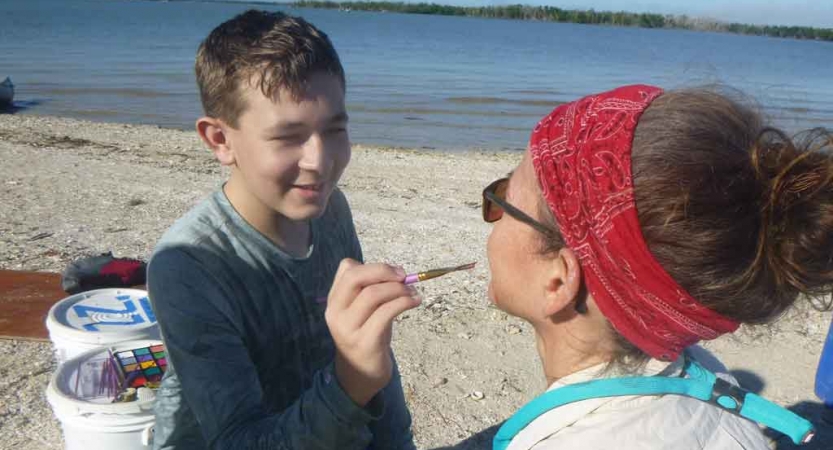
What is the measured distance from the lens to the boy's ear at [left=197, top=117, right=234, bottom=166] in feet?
7.99

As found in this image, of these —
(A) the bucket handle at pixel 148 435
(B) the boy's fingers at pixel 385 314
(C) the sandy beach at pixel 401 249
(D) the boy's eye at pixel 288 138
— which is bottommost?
(C) the sandy beach at pixel 401 249

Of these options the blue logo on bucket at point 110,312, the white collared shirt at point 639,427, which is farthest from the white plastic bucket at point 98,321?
the white collared shirt at point 639,427

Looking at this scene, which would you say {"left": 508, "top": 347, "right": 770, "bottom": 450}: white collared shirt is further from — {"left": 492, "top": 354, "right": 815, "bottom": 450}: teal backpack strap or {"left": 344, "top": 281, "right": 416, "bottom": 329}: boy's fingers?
{"left": 344, "top": 281, "right": 416, "bottom": 329}: boy's fingers

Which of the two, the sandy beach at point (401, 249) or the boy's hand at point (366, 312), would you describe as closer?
the boy's hand at point (366, 312)

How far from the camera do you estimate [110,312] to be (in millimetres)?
3271

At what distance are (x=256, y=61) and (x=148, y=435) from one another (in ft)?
4.46

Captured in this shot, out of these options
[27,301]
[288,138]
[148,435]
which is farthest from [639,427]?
[27,301]

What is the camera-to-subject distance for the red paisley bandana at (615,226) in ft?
4.76

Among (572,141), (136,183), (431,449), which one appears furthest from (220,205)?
(136,183)

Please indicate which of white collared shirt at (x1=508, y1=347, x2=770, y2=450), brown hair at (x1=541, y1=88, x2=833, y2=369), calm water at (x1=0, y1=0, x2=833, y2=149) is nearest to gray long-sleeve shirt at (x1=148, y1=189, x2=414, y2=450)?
white collared shirt at (x1=508, y1=347, x2=770, y2=450)

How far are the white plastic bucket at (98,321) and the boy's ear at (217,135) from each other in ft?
2.78

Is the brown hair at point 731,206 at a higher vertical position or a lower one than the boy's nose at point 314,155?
higher

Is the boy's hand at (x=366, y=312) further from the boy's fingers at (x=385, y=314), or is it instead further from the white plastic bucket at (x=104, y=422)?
the white plastic bucket at (x=104, y=422)

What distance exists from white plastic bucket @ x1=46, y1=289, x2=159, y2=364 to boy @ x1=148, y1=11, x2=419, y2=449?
784 millimetres
